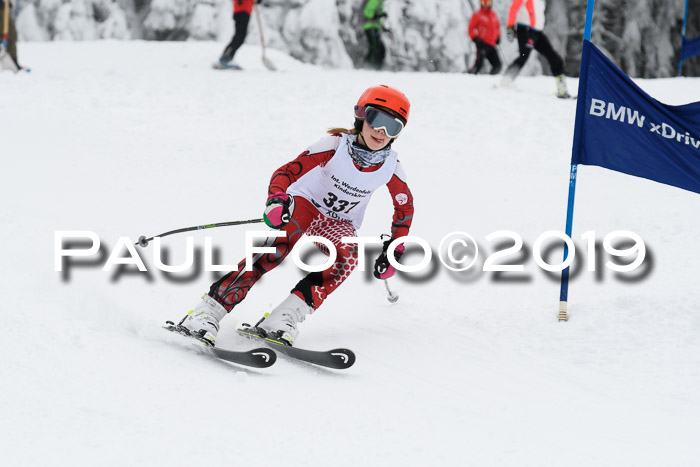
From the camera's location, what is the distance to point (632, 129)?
459 cm

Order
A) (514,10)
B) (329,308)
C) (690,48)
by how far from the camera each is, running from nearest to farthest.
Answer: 1. (329,308)
2. (514,10)
3. (690,48)

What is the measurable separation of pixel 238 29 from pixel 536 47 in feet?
14.7

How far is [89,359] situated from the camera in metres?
3.12

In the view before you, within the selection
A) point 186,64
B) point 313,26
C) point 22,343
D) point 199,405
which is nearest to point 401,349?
point 199,405

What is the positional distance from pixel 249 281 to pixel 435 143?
5.20 meters

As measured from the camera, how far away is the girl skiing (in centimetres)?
397

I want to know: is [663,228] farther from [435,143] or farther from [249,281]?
[249,281]

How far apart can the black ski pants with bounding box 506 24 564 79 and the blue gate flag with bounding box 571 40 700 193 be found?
20.2 ft

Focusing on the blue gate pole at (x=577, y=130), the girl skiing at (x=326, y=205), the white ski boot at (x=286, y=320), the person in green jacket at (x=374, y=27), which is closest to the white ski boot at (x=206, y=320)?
the girl skiing at (x=326, y=205)

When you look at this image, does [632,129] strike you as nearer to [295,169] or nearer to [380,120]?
[380,120]

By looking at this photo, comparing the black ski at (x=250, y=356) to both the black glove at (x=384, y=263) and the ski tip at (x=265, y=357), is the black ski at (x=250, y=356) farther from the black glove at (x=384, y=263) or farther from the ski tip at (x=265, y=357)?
the black glove at (x=384, y=263)

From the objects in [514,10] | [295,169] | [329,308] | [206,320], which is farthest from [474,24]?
[206,320]

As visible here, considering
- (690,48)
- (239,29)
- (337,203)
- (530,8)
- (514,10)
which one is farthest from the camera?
(690,48)

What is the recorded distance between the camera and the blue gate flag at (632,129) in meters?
4.50
